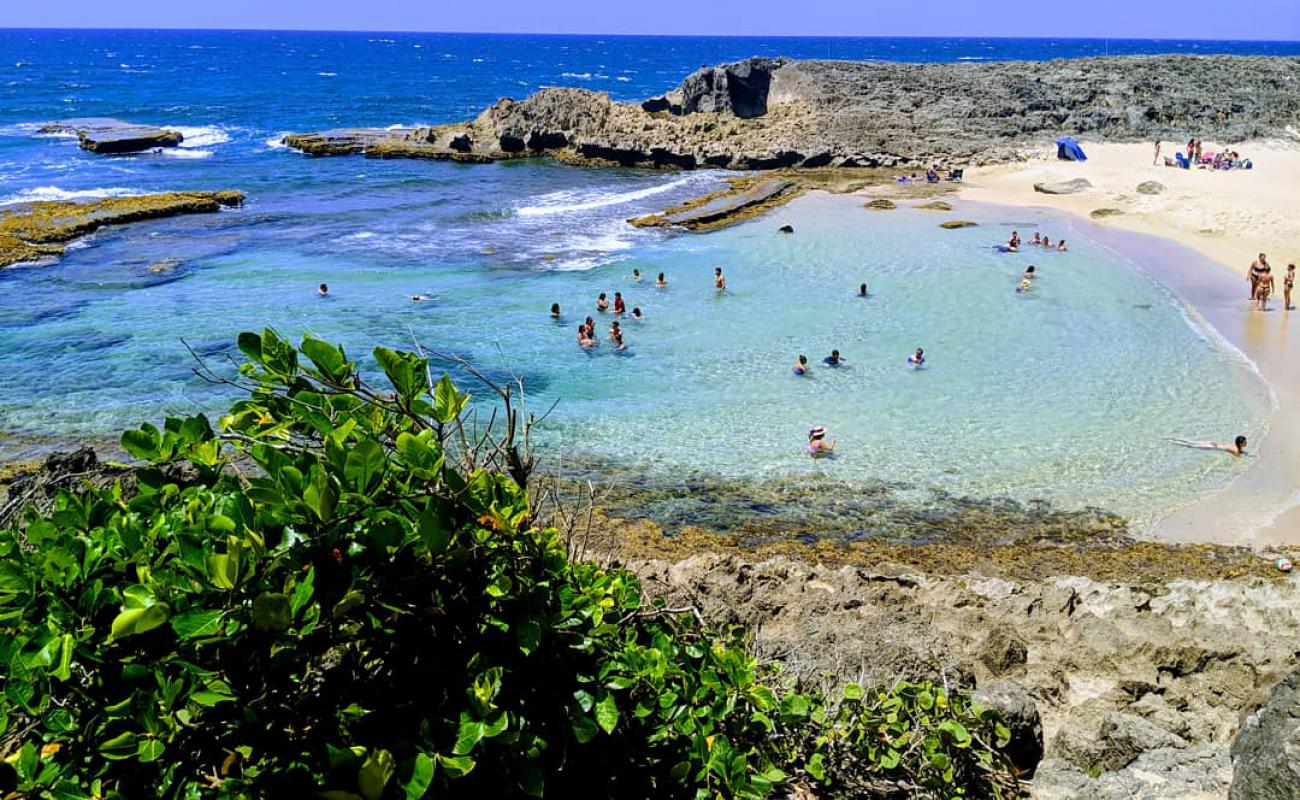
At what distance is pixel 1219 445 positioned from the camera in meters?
15.5

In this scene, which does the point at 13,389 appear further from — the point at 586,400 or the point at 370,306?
the point at 586,400

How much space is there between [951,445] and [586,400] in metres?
7.32

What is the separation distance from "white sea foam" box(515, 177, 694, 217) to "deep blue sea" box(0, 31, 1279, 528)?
→ 27 centimetres

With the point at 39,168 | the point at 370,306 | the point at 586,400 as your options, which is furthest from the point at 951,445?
the point at 39,168

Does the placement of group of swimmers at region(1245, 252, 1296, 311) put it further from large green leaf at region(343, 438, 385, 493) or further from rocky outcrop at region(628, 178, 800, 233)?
large green leaf at region(343, 438, 385, 493)

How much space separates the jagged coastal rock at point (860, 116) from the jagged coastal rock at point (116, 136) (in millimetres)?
8203

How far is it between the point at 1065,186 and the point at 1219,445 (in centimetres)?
2583

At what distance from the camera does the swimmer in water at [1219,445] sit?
15.1m

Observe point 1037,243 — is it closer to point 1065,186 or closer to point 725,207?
point 1065,186

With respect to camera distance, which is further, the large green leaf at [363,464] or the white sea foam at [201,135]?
the white sea foam at [201,135]

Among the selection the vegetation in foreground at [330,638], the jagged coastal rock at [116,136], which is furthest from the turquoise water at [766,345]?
the jagged coastal rock at [116,136]

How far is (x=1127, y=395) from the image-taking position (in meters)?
17.9

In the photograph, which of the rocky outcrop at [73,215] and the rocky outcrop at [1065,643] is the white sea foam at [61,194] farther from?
the rocky outcrop at [1065,643]

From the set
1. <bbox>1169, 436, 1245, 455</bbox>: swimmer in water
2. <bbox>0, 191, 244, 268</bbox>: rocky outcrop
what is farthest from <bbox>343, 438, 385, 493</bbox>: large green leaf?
<bbox>0, 191, 244, 268</bbox>: rocky outcrop
